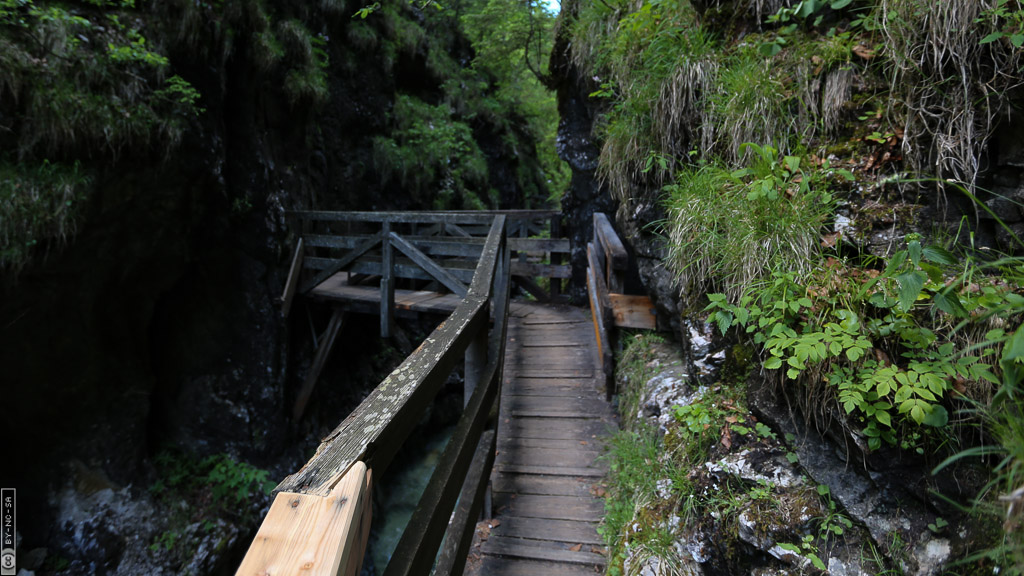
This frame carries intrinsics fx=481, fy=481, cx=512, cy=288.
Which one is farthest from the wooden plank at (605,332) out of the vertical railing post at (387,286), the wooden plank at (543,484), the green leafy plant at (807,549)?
the vertical railing post at (387,286)

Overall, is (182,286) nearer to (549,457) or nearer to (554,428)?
(554,428)

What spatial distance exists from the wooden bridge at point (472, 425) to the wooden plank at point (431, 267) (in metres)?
0.02

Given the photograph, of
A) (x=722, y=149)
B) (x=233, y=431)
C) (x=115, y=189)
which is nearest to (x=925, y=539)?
(x=722, y=149)

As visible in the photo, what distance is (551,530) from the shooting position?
2645mm

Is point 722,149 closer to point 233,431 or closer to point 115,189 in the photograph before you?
point 115,189

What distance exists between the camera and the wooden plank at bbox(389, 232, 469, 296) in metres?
4.94

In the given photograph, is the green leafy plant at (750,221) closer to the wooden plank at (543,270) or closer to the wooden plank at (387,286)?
the wooden plank at (387,286)

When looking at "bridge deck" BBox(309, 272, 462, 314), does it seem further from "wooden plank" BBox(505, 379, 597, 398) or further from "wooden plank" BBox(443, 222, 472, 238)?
"wooden plank" BBox(443, 222, 472, 238)

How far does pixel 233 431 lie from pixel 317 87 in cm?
488

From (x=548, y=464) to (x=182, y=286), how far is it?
4.93 m

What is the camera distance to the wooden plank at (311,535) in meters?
0.70

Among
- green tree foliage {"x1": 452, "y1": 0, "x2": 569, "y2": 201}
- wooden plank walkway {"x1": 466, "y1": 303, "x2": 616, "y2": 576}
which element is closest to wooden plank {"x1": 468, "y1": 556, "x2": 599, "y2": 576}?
wooden plank walkway {"x1": 466, "y1": 303, "x2": 616, "y2": 576}

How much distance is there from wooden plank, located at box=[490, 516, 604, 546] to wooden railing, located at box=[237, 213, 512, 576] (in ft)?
1.45

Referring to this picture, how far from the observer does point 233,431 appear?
5793 millimetres
